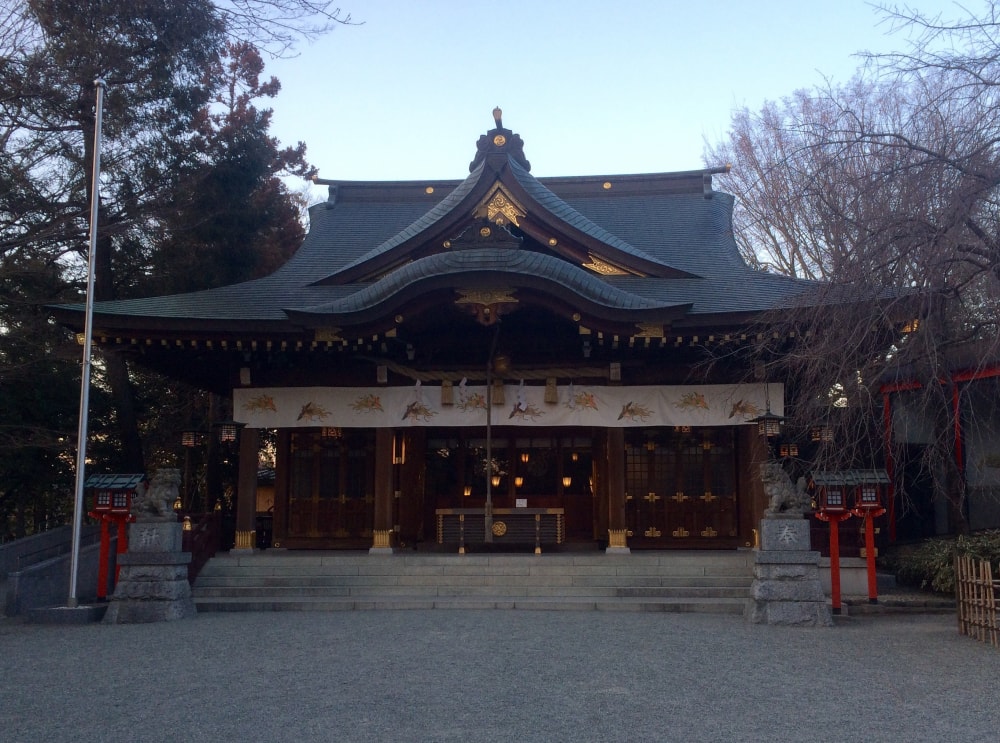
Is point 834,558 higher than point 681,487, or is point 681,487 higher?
point 681,487

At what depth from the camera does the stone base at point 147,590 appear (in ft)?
34.0

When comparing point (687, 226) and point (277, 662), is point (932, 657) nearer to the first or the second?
point (277, 662)

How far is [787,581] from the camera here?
975cm

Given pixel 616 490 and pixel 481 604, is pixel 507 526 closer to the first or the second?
pixel 616 490

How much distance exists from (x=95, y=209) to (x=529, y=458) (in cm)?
781

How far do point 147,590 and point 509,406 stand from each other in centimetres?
569

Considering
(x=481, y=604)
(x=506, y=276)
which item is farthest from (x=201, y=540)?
(x=506, y=276)

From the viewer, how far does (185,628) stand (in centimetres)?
970

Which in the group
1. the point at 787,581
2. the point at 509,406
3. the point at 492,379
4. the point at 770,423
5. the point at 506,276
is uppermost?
the point at 506,276

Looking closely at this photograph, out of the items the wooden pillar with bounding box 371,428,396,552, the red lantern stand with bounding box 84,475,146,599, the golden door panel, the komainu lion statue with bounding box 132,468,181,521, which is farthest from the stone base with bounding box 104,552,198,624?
the golden door panel

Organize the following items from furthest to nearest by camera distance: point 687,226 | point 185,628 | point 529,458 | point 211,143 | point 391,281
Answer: point 211,143, point 687,226, point 529,458, point 391,281, point 185,628

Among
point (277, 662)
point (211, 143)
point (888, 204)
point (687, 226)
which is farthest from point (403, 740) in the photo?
point (211, 143)

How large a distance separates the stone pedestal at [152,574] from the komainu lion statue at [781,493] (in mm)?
6859

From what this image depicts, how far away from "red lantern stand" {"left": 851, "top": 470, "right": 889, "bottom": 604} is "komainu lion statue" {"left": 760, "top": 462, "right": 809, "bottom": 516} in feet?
2.90
